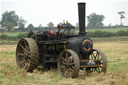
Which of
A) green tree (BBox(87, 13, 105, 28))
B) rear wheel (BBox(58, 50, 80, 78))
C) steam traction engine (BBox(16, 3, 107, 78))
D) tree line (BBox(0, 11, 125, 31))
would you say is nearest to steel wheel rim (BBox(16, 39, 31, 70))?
steam traction engine (BBox(16, 3, 107, 78))

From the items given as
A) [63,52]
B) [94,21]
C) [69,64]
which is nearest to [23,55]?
[63,52]

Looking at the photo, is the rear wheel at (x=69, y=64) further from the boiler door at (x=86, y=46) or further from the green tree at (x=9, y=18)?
the green tree at (x=9, y=18)


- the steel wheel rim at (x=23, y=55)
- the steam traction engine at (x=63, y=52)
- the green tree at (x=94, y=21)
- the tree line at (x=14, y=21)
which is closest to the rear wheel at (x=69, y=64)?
the steam traction engine at (x=63, y=52)

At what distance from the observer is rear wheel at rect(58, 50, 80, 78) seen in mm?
10015

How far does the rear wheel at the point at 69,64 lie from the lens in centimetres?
1001

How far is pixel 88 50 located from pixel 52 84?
8.96 ft

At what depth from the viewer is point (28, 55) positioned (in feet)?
41.4

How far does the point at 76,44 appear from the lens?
10891 millimetres

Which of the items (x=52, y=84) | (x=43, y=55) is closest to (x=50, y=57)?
(x=43, y=55)

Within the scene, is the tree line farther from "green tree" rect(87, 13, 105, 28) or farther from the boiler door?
the boiler door

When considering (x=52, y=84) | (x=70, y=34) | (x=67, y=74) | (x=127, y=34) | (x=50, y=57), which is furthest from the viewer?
(x=127, y=34)

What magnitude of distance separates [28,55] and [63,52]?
2.40 metres

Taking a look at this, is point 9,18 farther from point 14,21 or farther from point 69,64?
point 69,64

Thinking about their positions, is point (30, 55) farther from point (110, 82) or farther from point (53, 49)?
point (110, 82)
